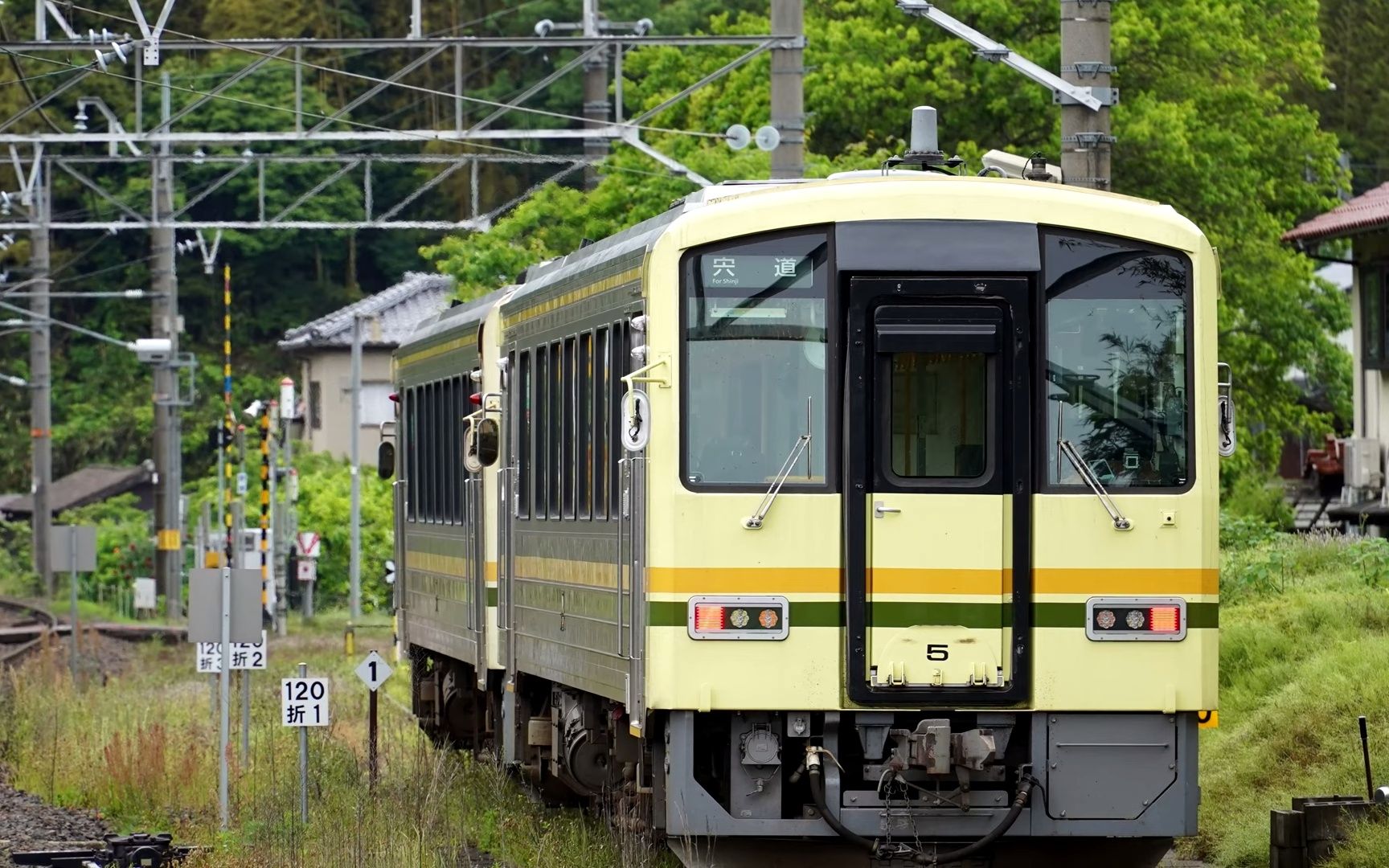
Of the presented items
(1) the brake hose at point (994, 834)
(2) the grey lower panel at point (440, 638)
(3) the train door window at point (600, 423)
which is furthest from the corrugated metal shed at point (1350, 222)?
(1) the brake hose at point (994, 834)

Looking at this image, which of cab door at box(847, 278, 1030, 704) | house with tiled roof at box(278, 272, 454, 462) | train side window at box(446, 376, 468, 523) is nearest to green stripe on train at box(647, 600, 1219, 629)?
cab door at box(847, 278, 1030, 704)

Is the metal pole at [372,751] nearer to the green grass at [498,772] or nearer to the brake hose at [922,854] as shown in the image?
the green grass at [498,772]

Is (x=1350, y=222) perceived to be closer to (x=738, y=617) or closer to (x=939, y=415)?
(x=939, y=415)

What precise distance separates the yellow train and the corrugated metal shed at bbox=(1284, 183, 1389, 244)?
687 inches

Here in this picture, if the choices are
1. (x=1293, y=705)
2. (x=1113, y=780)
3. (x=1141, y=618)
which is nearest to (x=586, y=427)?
(x=1141, y=618)

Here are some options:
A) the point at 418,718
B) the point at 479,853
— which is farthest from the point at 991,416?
the point at 418,718

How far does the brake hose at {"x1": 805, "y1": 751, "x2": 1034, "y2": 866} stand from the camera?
34.6 ft

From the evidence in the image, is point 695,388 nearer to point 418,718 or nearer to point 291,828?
point 291,828

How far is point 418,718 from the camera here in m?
20.3

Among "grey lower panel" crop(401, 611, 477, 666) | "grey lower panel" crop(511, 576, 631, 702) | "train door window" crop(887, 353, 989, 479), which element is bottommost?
"grey lower panel" crop(401, 611, 477, 666)

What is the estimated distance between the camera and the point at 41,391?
46188 millimetres

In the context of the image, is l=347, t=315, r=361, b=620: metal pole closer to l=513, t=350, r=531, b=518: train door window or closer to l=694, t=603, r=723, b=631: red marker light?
l=513, t=350, r=531, b=518: train door window

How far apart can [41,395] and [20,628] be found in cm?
675

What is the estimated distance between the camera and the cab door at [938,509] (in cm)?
1055
